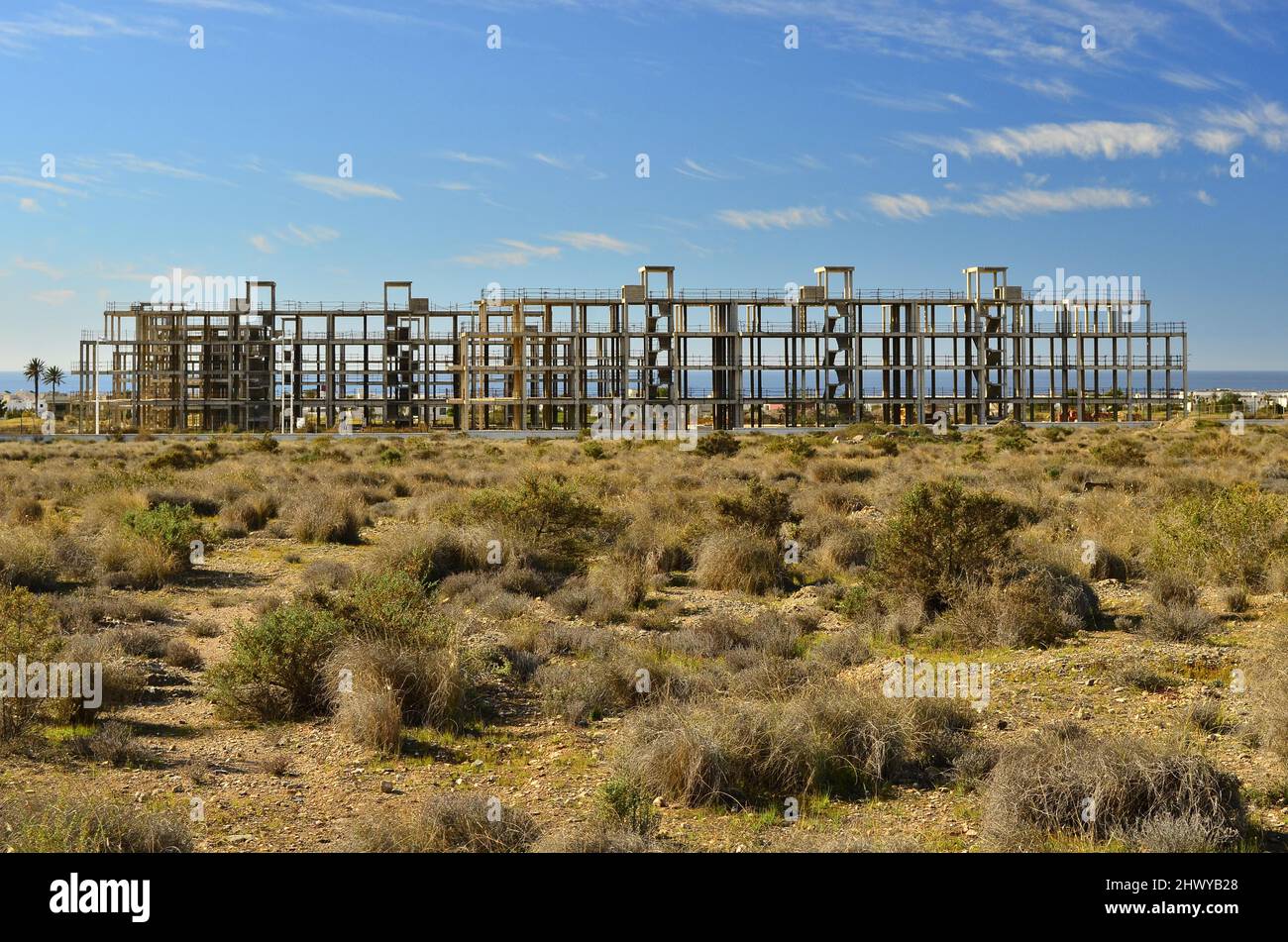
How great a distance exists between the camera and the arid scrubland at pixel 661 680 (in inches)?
272

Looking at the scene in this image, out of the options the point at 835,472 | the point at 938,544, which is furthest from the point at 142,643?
the point at 835,472

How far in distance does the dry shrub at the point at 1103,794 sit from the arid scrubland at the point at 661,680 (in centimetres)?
2

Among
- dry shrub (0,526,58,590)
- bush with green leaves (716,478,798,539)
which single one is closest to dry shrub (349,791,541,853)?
dry shrub (0,526,58,590)

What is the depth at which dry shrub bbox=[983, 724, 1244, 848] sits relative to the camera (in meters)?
6.58

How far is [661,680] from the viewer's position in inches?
407

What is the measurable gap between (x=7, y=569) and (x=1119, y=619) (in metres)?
13.5

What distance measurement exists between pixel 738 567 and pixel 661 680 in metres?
5.57

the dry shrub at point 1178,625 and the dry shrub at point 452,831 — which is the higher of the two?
the dry shrub at point 1178,625

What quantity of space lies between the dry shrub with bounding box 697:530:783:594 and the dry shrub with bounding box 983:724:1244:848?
28.0 ft

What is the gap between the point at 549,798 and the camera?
7.77 meters
